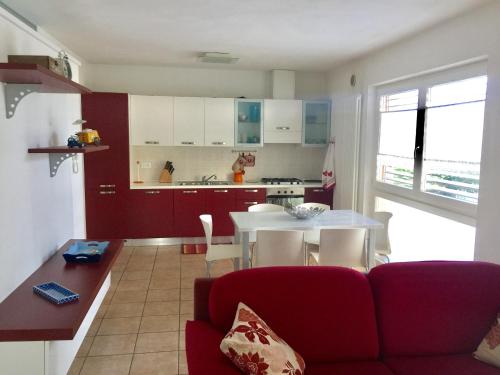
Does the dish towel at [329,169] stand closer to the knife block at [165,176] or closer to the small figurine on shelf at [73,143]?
the knife block at [165,176]

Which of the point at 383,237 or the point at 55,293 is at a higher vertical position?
the point at 55,293

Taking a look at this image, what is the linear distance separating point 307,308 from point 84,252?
1.62 metres

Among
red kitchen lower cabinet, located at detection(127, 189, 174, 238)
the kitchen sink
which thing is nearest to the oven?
the kitchen sink

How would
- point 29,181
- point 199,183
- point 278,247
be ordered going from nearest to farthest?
point 29,181, point 278,247, point 199,183

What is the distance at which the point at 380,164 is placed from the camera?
5.03 metres

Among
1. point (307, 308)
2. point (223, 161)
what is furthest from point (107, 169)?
point (307, 308)

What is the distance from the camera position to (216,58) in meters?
5.23

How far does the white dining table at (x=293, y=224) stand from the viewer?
143 inches

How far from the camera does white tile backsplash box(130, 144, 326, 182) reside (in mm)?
6270

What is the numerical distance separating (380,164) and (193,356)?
379 centimetres

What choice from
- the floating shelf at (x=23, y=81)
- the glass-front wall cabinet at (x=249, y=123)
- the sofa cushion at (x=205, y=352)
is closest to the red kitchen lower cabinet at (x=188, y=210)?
the glass-front wall cabinet at (x=249, y=123)

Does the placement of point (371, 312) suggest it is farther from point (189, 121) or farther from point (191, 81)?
point (191, 81)

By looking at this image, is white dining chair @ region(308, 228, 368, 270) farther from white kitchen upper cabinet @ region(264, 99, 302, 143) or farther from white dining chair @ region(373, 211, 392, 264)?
white kitchen upper cabinet @ region(264, 99, 302, 143)

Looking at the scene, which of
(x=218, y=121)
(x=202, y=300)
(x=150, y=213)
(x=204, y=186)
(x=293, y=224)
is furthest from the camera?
(x=218, y=121)
